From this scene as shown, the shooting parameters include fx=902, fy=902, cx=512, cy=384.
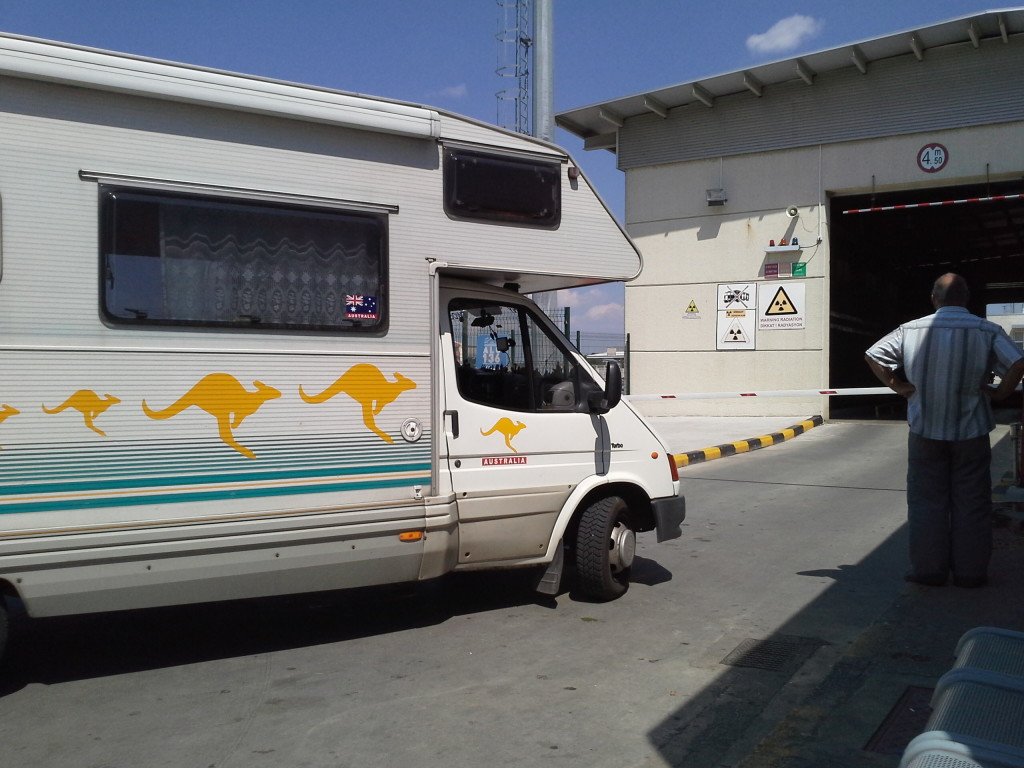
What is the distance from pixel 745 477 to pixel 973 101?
9.34 metres

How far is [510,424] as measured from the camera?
5.55m

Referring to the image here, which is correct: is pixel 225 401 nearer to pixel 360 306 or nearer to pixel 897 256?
pixel 360 306

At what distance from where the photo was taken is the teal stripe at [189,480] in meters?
4.20

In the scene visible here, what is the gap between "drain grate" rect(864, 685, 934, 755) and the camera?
11.8 ft

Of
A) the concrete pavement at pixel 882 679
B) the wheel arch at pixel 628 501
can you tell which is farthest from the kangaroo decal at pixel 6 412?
the concrete pavement at pixel 882 679

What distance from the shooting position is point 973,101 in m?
16.2

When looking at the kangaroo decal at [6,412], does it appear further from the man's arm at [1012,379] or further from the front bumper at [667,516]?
the man's arm at [1012,379]

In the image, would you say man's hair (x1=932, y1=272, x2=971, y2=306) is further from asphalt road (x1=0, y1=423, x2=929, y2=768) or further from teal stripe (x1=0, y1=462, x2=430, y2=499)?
teal stripe (x1=0, y1=462, x2=430, y2=499)

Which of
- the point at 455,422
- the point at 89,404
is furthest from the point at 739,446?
the point at 89,404

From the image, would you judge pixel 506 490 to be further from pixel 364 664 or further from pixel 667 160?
pixel 667 160

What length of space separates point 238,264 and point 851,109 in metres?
15.6

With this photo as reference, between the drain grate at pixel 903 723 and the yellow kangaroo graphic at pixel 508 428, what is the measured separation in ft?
8.23

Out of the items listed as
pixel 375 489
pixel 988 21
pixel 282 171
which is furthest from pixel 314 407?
pixel 988 21

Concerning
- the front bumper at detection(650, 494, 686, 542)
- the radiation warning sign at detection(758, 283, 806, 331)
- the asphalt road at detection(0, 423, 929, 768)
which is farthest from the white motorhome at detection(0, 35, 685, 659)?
the radiation warning sign at detection(758, 283, 806, 331)
